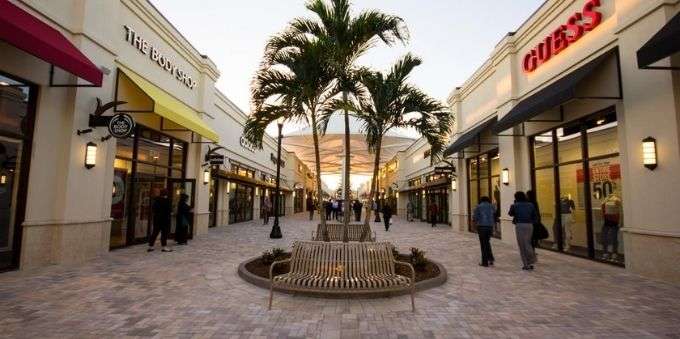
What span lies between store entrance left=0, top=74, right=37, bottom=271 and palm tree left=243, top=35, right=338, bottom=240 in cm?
444

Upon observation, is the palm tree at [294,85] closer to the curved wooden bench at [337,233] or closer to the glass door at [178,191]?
the curved wooden bench at [337,233]

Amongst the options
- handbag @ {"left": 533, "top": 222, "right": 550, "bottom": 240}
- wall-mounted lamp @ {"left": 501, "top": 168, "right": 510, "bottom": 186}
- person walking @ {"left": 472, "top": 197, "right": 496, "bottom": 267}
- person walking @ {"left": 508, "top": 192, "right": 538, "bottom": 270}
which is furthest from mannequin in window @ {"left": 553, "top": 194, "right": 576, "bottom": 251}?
person walking @ {"left": 472, "top": 197, "right": 496, "bottom": 267}

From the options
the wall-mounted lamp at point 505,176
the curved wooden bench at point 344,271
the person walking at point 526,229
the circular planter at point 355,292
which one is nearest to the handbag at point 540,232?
the person walking at point 526,229

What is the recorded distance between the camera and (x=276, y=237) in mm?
14750

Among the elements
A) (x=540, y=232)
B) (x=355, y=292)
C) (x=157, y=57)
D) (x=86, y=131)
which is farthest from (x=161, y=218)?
(x=540, y=232)

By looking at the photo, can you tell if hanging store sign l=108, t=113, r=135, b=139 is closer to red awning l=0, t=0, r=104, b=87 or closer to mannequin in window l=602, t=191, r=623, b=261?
red awning l=0, t=0, r=104, b=87

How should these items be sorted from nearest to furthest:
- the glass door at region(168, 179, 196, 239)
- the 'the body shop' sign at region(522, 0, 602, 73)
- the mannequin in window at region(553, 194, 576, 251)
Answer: the 'the body shop' sign at region(522, 0, 602, 73)
the mannequin in window at region(553, 194, 576, 251)
the glass door at region(168, 179, 196, 239)

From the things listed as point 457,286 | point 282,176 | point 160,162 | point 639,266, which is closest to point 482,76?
point 639,266

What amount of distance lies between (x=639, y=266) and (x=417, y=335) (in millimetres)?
6116

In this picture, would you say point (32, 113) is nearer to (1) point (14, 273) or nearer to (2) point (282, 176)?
(1) point (14, 273)

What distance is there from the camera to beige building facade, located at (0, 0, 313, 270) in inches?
291

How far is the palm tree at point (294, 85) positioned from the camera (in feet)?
26.6

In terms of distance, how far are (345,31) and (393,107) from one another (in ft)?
6.52

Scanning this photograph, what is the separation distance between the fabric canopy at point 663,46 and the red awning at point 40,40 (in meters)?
9.90
